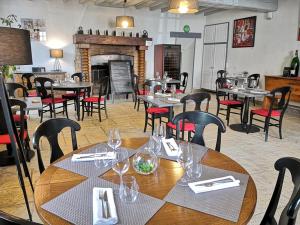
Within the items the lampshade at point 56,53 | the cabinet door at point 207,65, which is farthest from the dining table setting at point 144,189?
the cabinet door at point 207,65

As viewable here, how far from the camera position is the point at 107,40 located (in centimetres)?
781

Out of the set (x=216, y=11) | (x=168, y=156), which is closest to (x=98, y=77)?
(x=216, y=11)

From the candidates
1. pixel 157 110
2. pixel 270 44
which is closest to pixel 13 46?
pixel 157 110

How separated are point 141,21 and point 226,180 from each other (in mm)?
7870

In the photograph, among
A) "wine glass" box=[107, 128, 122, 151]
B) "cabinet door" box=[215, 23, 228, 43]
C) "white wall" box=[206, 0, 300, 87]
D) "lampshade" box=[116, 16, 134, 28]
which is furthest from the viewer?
"cabinet door" box=[215, 23, 228, 43]

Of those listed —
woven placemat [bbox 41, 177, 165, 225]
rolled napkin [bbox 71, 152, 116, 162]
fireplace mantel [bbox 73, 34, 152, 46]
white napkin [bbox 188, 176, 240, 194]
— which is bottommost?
woven placemat [bbox 41, 177, 165, 225]

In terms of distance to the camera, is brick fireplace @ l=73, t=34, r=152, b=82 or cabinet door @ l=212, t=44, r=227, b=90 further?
cabinet door @ l=212, t=44, r=227, b=90

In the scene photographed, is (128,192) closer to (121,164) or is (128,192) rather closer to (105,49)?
(121,164)

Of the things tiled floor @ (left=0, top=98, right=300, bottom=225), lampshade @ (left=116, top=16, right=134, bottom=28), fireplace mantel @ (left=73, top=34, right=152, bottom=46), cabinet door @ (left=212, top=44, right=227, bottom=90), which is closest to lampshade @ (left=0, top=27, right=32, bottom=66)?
tiled floor @ (left=0, top=98, right=300, bottom=225)

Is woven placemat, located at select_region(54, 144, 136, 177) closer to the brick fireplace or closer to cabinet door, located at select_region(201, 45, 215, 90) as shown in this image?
the brick fireplace

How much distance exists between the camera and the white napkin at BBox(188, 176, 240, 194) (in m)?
1.34

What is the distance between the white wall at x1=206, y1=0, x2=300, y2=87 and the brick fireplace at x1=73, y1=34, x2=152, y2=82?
288cm

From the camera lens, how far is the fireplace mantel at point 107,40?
7469 mm

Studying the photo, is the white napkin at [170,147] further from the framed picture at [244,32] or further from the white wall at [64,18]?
the framed picture at [244,32]
